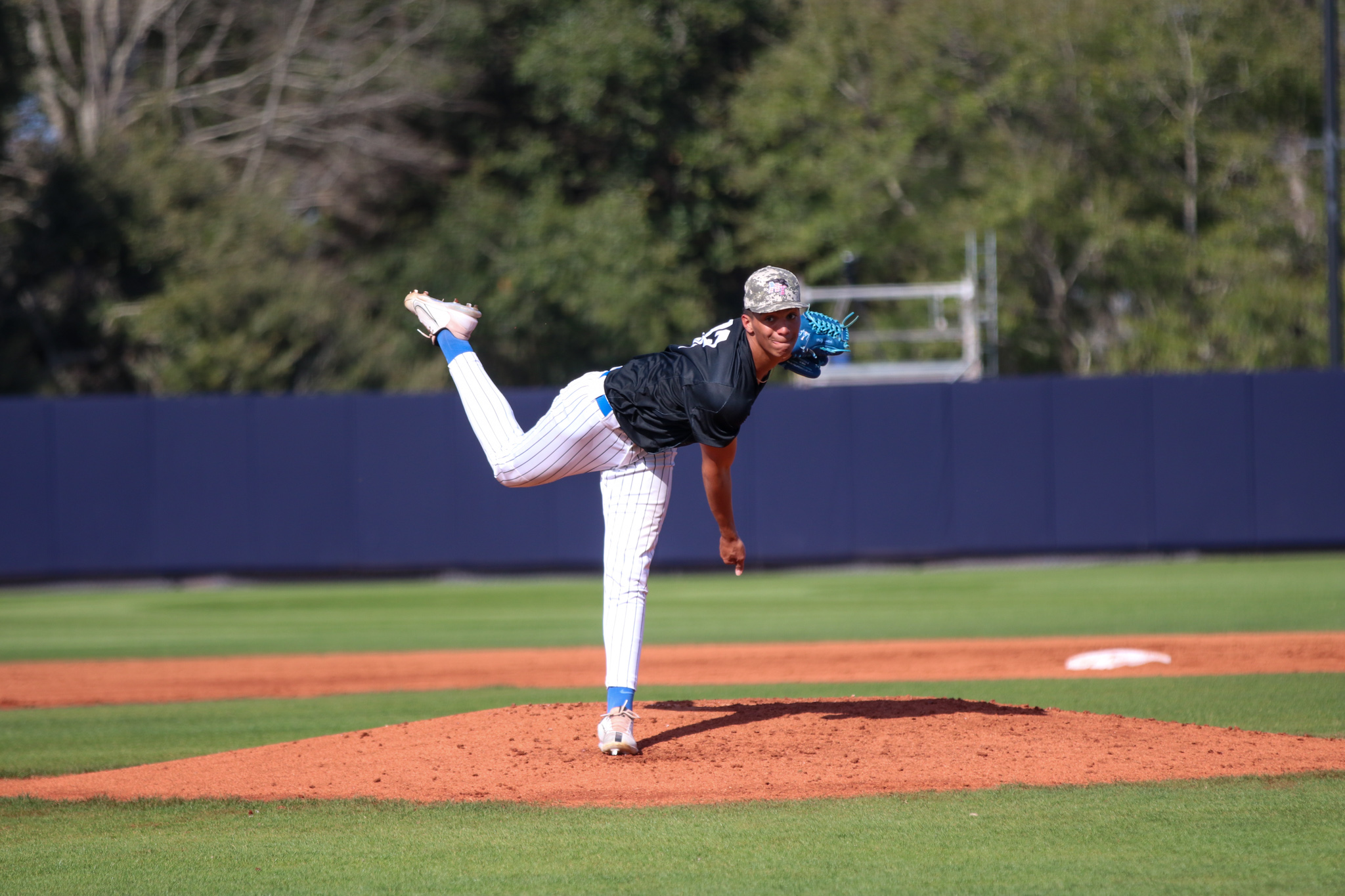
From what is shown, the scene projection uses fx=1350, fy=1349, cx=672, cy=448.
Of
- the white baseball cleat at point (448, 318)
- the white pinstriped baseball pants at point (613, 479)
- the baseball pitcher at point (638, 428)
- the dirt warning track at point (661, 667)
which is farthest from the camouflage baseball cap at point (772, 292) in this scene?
the dirt warning track at point (661, 667)

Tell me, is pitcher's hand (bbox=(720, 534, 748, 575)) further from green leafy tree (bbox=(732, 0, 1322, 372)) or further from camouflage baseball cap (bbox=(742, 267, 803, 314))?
green leafy tree (bbox=(732, 0, 1322, 372))

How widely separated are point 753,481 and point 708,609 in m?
Answer: 3.03

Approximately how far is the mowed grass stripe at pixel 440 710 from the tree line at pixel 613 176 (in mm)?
13078

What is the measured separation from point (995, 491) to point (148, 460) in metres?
9.77

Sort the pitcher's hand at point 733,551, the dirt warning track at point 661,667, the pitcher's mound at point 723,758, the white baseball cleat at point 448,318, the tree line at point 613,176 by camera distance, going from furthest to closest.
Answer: the tree line at point 613,176
the dirt warning track at point 661,667
the white baseball cleat at point 448,318
the pitcher's hand at point 733,551
the pitcher's mound at point 723,758

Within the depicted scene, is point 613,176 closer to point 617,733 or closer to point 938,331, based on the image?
point 938,331

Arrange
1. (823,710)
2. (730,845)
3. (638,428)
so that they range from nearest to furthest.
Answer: (730,845)
(638,428)
(823,710)

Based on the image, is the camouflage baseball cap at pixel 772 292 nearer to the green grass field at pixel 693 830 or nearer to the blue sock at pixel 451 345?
the blue sock at pixel 451 345

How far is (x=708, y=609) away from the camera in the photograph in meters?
12.9

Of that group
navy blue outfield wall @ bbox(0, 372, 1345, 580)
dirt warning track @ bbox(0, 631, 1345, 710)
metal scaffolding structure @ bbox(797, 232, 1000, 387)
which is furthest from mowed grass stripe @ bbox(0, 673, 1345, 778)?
metal scaffolding structure @ bbox(797, 232, 1000, 387)

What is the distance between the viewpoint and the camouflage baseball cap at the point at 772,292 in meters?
4.38

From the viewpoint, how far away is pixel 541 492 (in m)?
15.7

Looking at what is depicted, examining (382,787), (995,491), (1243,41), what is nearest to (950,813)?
(382,787)

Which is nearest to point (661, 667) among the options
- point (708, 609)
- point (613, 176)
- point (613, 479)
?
point (708, 609)
